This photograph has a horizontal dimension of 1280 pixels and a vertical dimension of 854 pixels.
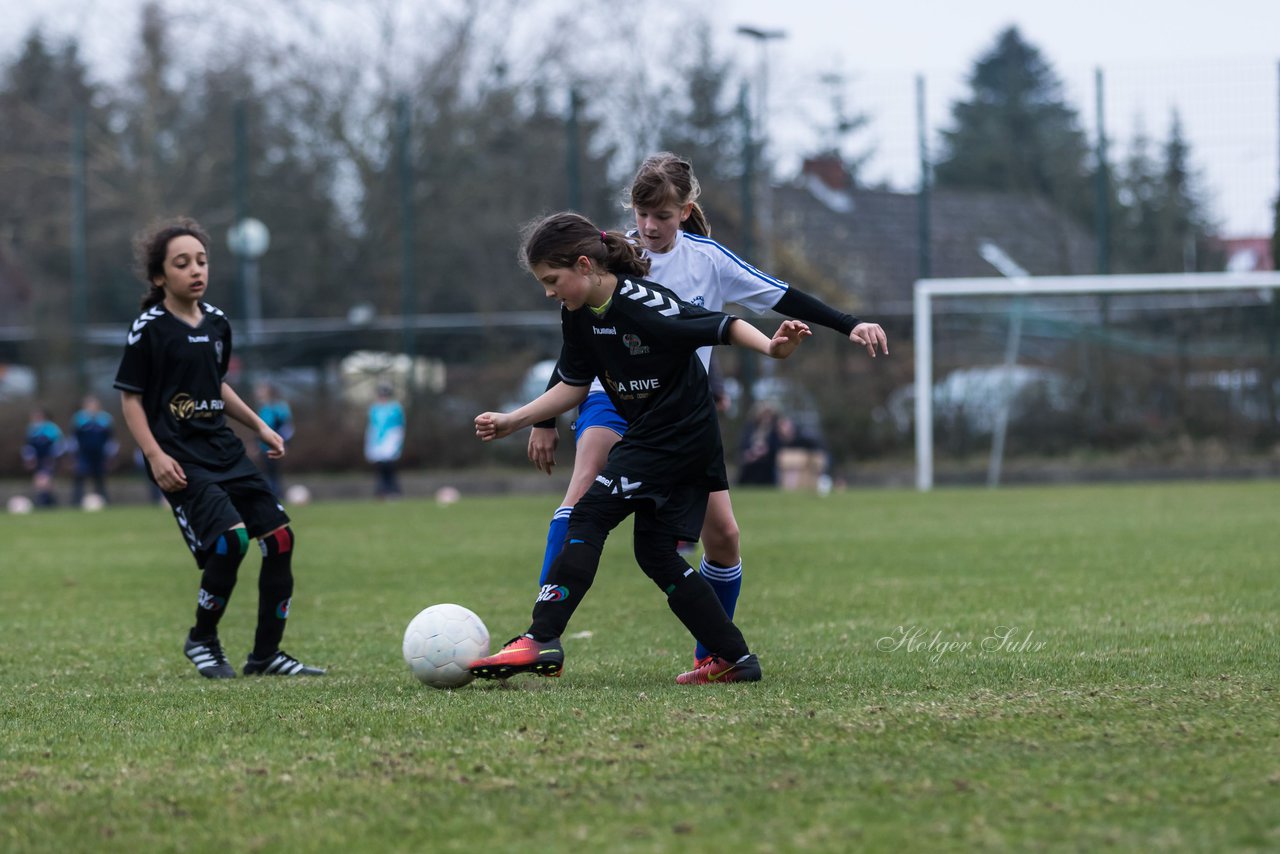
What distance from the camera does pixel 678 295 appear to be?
18.5ft

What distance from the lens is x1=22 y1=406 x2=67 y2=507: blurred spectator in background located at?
74.4ft

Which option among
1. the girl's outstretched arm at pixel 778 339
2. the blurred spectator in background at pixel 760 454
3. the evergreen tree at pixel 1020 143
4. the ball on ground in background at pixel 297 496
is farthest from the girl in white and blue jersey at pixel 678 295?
the evergreen tree at pixel 1020 143

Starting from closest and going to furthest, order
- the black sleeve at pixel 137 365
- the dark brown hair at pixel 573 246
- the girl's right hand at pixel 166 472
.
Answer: the dark brown hair at pixel 573 246 < the girl's right hand at pixel 166 472 < the black sleeve at pixel 137 365

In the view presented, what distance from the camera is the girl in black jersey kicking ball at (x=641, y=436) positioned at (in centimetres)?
494

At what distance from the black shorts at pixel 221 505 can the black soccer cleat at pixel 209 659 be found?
325 mm

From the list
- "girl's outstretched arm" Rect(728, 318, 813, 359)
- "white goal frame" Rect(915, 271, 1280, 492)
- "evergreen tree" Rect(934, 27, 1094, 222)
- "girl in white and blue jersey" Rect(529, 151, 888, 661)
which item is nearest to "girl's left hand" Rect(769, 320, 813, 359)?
"girl's outstretched arm" Rect(728, 318, 813, 359)

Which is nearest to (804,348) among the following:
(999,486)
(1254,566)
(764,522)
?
(999,486)

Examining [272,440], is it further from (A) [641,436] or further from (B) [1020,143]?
(B) [1020,143]

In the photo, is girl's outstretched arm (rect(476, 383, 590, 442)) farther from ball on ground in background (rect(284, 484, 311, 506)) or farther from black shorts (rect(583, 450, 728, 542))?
ball on ground in background (rect(284, 484, 311, 506))

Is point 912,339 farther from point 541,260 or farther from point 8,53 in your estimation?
point 8,53

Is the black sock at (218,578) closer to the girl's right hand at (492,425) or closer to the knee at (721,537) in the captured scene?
the girl's right hand at (492,425)

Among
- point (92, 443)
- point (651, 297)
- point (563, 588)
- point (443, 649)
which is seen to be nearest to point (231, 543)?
point (443, 649)

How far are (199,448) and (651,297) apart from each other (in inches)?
81.9

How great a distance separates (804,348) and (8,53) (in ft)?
67.1
